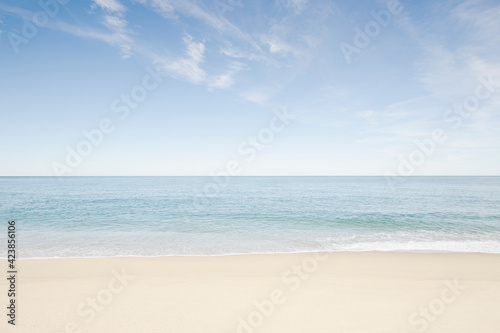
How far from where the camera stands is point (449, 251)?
420 inches

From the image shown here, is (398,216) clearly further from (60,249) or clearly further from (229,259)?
(60,249)

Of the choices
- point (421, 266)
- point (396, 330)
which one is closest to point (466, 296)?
point (421, 266)

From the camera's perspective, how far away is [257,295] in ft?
19.7

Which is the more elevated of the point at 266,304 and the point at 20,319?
the point at 20,319

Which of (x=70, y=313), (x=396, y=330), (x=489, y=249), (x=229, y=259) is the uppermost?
(x=229, y=259)

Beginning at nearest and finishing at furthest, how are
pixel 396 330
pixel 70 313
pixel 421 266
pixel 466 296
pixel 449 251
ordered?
pixel 396 330 → pixel 70 313 → pixel 466 296 → pixel 421 266 → pixel 449 251

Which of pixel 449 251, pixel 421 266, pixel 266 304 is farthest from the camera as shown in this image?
pixel 449 251

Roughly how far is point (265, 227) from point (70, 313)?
12293 mm

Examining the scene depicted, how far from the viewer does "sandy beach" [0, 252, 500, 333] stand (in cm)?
480

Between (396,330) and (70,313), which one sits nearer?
(396,330)

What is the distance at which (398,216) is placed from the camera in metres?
20.1

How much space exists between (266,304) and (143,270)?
466cm

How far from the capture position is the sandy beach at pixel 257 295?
15.8 feet

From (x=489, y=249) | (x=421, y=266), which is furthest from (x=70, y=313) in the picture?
(x=489, y=249)
